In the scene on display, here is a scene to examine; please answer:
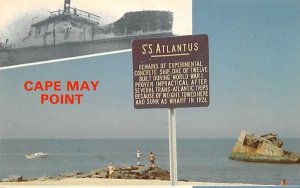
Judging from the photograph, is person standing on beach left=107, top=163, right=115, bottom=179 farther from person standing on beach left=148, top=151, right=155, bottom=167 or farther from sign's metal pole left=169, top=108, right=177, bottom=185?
sign's metal pole left=169, top=108, right=177, bottom=185

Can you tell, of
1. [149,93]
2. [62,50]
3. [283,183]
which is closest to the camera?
[283,183]

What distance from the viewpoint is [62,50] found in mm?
7008

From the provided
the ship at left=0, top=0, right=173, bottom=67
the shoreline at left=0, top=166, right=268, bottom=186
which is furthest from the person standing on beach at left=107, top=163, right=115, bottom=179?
the ship at left=0, top=0, right=173, bottom=67

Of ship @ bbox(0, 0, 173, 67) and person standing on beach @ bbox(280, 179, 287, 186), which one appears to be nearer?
person standing on beach @ bbox(280, 179, 287, 186)

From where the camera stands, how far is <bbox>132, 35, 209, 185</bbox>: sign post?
6.64m

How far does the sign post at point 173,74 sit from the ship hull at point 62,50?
227 mm

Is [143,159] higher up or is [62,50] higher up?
[62,50]

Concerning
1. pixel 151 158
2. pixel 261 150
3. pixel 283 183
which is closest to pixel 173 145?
pixel 151 158

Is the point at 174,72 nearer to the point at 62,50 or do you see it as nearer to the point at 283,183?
the point at 62,50

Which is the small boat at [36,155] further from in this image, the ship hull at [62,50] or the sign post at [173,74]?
the sign post at [173,74]

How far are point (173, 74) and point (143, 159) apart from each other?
1115 mm

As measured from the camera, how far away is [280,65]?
6629 millimetres

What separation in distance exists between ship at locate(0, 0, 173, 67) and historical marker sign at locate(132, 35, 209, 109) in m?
0.20

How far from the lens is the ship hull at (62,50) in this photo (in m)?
6.91
